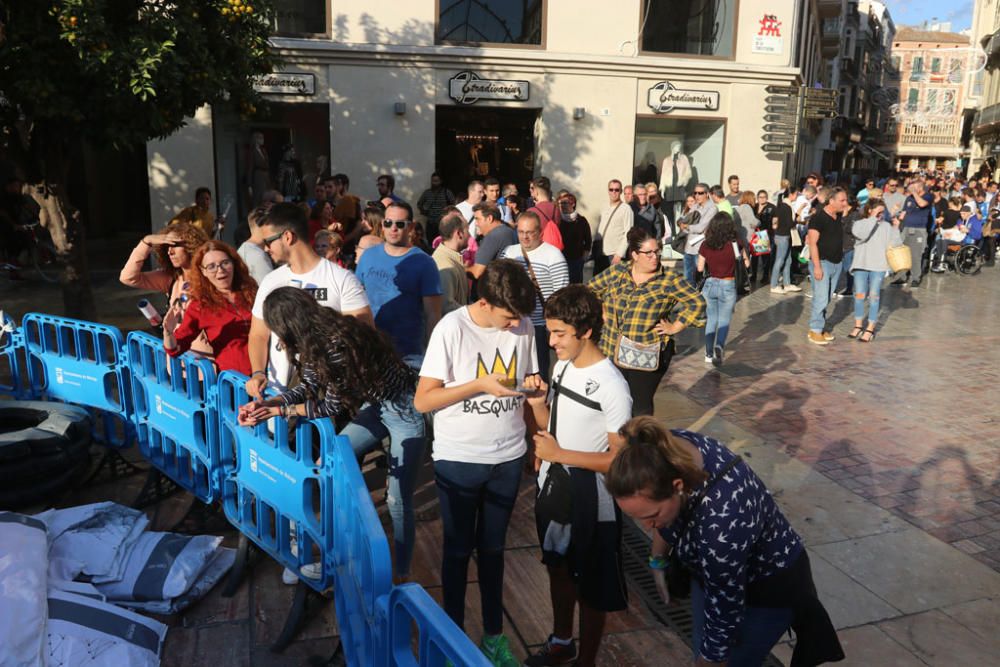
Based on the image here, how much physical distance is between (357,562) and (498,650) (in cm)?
109

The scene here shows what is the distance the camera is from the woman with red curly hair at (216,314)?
15.4 ft

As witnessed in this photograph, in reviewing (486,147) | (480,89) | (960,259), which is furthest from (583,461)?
(960,259)

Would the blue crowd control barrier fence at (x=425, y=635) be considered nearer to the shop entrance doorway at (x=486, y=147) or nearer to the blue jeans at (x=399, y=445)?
the blue jeans at (x=399, y=445)

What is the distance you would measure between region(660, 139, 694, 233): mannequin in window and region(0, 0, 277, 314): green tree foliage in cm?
1084

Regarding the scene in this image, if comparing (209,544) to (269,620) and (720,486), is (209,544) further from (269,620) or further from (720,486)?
(720,486)

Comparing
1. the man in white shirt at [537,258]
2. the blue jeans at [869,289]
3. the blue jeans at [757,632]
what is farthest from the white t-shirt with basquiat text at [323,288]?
the blue jeans at [869,289]

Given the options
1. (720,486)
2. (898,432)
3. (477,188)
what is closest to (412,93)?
(477,188)

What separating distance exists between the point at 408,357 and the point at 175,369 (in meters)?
1.36

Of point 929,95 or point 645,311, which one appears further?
point 929,95

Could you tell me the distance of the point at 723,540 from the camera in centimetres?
248

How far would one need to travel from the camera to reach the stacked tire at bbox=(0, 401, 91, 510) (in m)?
4.69

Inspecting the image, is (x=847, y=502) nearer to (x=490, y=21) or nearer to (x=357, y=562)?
(x=357, y=562)

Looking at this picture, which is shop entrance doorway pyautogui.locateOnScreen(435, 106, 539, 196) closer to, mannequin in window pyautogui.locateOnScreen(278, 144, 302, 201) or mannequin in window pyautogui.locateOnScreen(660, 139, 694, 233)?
mannequin in window pyautogui.locateOnScreen(660, 139, 694, 233)

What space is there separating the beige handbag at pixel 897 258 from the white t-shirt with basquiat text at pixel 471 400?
8391 mm
